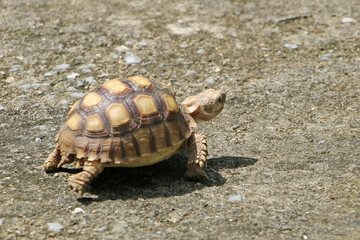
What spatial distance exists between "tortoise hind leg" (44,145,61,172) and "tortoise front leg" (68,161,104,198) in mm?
320

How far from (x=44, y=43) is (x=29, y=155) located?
2.29 m

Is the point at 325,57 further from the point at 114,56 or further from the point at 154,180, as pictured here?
the point at 154,180

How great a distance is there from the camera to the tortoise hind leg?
11.8 feet

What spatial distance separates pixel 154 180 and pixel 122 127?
0.50 m

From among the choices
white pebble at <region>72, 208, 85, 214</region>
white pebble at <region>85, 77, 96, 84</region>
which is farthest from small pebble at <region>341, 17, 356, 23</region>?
white pebble at <region>72, 208, 85, 214</region>

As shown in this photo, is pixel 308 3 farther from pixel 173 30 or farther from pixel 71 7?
pixel 71 7

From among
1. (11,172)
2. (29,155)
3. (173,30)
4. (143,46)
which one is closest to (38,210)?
(11,172)

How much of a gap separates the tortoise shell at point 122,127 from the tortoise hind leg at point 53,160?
0.35 feet

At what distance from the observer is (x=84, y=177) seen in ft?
10.9

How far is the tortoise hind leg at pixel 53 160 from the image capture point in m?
3.60

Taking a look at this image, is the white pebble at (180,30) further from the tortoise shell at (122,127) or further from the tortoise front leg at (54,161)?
the tortoise front leg at (54,161)

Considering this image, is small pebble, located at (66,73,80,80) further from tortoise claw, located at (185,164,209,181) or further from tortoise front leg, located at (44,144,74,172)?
tortoise claw, located at (185,164,209,181)

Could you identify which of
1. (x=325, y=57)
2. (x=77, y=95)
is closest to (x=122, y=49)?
(x=77, y=95)

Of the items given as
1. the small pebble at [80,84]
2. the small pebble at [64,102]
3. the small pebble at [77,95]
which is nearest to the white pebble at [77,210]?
the small pebble at [64,102]
